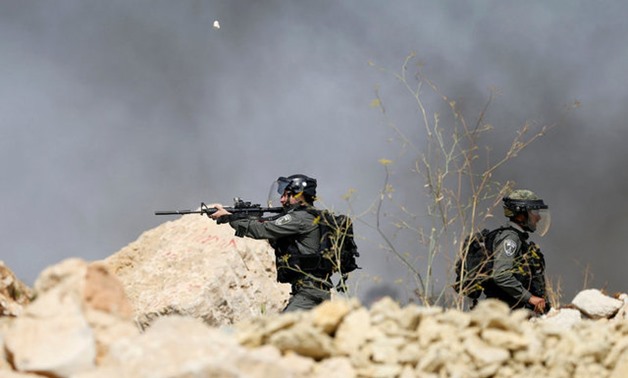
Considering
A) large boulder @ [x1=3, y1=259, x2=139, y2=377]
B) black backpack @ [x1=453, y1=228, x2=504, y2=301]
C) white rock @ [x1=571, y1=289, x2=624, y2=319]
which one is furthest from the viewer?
white rock @ [x1=571, y1=289, x2=624, y2=319]

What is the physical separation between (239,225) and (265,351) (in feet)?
16.0

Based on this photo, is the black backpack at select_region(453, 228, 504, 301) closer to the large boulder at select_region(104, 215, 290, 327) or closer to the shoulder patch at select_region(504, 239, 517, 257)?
the shoulder patch at select_region(504, 239, 517, 257)

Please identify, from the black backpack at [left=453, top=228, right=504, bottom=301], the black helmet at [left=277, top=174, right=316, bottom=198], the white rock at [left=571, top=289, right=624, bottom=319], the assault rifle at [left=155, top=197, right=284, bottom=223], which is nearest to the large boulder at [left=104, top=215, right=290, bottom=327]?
the assault rifle at [left=155, top=197, right=284, bottom=223]

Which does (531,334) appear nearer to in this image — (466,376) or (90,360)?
(466,376)

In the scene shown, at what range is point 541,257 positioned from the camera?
936cm

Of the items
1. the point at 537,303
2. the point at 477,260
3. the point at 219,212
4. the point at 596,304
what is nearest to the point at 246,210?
the point at 219,212

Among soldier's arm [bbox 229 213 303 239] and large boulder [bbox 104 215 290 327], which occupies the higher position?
soldier's arm [bbox 229 213 303 239]

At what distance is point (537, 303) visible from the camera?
902cm

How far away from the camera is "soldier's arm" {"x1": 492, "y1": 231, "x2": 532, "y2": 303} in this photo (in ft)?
29.1

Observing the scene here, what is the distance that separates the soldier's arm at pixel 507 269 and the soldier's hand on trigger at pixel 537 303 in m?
0.04

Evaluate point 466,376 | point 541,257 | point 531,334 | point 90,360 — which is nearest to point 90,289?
point 90,360

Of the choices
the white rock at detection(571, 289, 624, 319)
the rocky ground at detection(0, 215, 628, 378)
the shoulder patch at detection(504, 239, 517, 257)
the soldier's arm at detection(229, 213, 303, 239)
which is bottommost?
the white rock at detection(571, 289, 624, 319)

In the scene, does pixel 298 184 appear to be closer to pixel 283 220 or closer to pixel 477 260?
pixel 283 220

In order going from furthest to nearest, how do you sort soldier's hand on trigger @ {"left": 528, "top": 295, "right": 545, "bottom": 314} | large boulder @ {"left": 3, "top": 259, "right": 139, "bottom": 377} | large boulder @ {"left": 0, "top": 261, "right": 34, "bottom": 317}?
soldier's hand on trigger @ {"left": 528, "top": 295, "right": 545, "bottom": 314}
large boulder @ {"left": 0, "top": 261, "right": 34, "bottom": 317}
large boulder @ {"left": 3, "top": 259, "right": 139, "bottom": 377}
